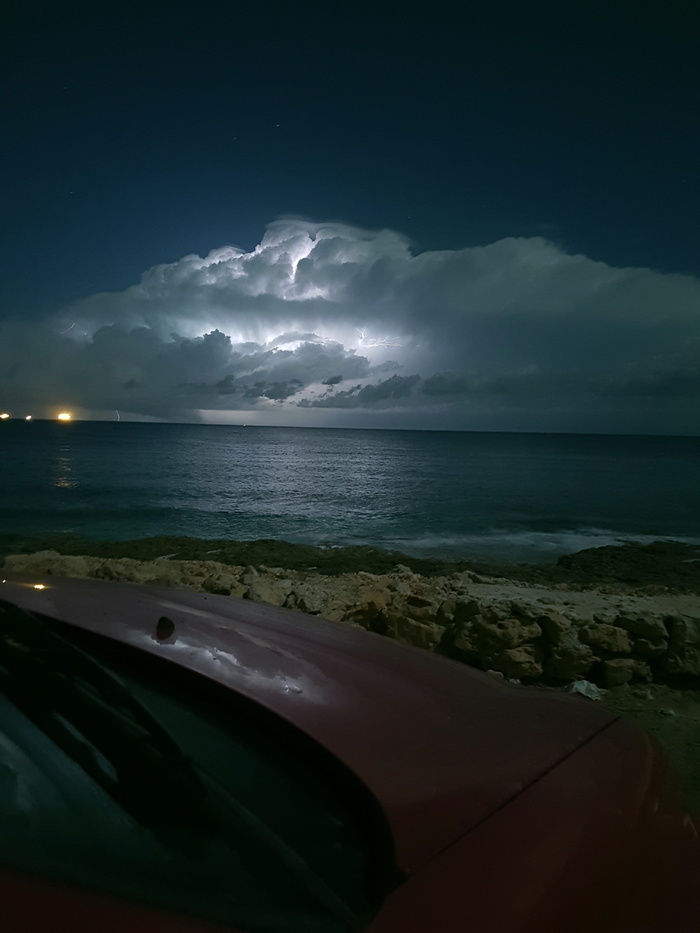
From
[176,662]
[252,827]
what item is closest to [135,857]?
[252,827]

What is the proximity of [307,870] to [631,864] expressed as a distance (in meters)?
0.72

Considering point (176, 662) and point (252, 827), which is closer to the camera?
point (252, 827)

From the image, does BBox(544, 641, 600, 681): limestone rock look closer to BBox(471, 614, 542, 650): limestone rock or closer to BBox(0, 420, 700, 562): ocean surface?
BBox(471, 614, 542, 650): limestone rock

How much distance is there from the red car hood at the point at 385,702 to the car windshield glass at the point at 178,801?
3.0 inches

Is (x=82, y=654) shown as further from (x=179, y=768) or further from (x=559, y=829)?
(x=559, y=829)

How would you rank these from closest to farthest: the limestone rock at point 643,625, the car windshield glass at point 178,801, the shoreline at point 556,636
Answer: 1. the car windshield glass at point 178,801
2. the shoreline at point 556,636
3. the limestone rock at point 643,625

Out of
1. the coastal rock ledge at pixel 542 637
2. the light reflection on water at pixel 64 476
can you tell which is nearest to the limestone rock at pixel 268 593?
the coastal rock ledge at pixel 542 637

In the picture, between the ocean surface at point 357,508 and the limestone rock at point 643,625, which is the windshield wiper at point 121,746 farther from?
the ocean surface at point 357,508

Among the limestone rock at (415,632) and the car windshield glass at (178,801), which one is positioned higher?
the car windshield glass at (178,801)

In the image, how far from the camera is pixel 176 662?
1757 mm

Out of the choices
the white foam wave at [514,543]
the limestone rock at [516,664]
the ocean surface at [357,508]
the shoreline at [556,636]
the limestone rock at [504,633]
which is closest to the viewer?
the shoreline at [556,636]

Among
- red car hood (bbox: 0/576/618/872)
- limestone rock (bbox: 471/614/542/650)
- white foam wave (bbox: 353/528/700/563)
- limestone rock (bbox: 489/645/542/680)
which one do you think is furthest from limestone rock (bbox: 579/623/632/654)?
white foam wave (bbox: 353/528/700/563)

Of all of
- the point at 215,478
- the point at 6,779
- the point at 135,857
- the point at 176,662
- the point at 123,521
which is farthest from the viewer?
the point at 215,478

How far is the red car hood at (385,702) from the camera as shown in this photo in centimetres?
124
